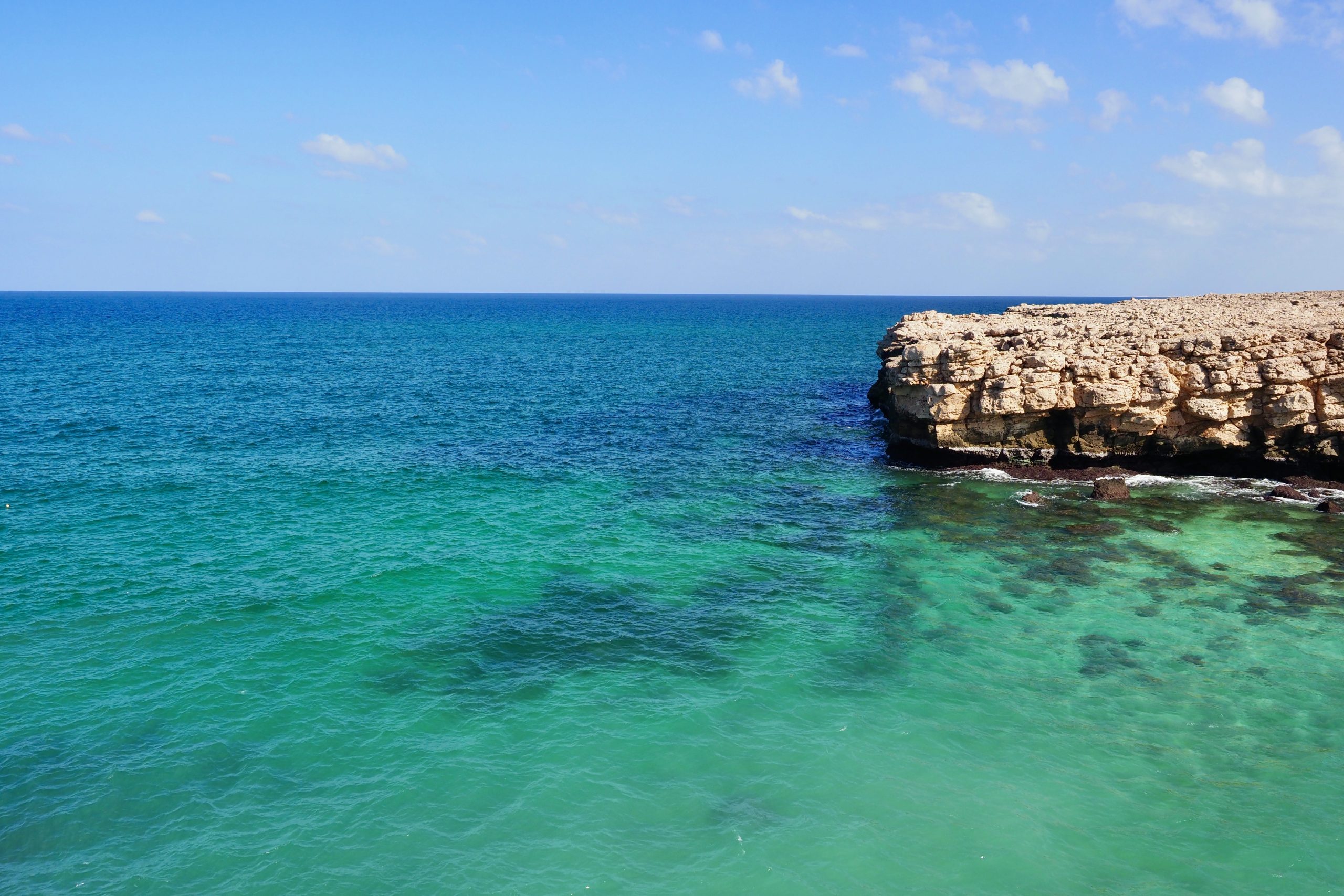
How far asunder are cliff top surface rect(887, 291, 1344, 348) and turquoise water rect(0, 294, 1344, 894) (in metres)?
8.62

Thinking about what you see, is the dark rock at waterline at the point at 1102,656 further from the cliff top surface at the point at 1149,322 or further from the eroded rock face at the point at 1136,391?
the cliff top surface at the point at 1149,322

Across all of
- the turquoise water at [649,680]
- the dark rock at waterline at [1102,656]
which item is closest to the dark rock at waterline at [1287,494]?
the turquoise water at [649,680]

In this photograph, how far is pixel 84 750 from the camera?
19.8m

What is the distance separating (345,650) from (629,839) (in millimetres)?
12270

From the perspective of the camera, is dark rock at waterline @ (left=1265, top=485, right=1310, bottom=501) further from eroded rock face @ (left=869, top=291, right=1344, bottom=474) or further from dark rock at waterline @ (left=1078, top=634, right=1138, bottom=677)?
dark rock at waterline @ (left=1078, top=634, right=1138, bottom=677)

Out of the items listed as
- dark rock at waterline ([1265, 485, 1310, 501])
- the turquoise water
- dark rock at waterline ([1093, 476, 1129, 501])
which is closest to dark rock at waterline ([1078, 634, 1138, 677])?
the turquoise water

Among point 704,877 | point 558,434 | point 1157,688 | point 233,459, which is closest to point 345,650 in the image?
point 704,877

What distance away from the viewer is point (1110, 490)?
38562 millimetres

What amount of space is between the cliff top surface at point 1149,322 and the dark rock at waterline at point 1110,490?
7.52m

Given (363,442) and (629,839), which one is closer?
(629,839)

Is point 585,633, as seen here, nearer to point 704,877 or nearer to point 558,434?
point 704,877

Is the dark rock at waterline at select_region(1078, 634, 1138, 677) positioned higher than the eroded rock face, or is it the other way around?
the eroded rock face

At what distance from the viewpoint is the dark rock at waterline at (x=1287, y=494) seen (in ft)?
123

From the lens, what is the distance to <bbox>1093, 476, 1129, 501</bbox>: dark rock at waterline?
3834 centimetres
